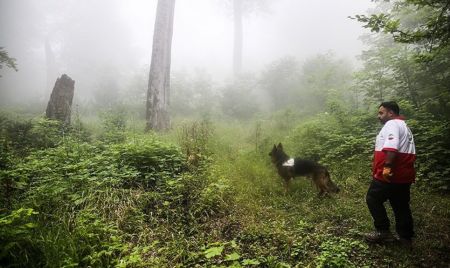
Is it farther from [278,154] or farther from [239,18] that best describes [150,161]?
[239,18]

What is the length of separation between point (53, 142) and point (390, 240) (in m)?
8.02

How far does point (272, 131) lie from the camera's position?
10711 mm

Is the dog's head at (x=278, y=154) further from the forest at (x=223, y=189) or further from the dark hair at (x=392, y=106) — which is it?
the dark hair at (x=392, y=106)

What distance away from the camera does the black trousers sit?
13.5 feet

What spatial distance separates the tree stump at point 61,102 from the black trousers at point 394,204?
942cm

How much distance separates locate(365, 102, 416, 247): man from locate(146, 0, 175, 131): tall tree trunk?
28.5 feet

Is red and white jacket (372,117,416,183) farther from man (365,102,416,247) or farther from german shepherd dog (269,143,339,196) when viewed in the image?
german shepherd dog (269,143,339,196)

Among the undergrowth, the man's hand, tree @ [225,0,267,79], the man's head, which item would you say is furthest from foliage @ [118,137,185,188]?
tree @ [225,0,267,79]

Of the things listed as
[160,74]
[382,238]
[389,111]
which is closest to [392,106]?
[389,111]

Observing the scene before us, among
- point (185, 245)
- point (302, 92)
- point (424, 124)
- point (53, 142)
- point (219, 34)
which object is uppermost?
point (219, 34)

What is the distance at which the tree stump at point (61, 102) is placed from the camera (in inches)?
393

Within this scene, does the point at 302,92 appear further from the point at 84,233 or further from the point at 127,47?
the point at 127,47

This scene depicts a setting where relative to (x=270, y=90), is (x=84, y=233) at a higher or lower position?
lower

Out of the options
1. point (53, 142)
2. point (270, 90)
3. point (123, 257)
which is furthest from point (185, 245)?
point (270, 90)
